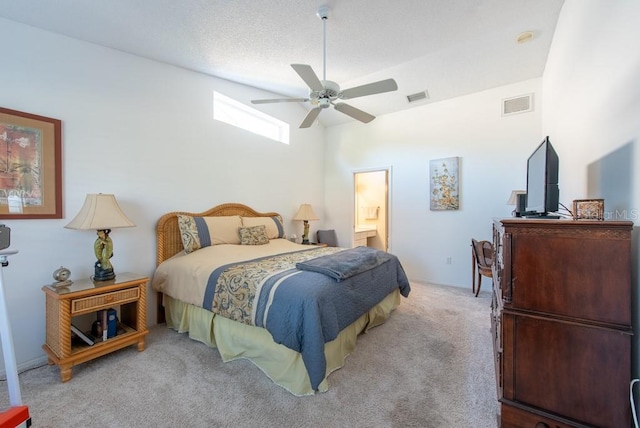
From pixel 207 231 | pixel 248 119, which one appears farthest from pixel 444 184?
pixel 207 231

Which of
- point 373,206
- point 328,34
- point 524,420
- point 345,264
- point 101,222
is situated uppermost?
point 328,34

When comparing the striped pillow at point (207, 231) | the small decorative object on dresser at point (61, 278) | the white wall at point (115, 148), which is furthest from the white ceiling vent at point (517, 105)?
the small decorative object on dresser at point (61, 278)

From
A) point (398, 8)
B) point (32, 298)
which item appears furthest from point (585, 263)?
point (32, 298)

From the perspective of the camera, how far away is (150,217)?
2986mm

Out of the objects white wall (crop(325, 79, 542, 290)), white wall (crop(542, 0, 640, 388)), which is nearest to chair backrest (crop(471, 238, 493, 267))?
white wall (crop(325, 79, 542, 290))

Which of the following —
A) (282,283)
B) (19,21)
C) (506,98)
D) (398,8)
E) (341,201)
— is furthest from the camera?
(341,201)

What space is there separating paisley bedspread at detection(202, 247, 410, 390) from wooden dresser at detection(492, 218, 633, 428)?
104 centimetres

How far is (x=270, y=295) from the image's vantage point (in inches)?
77.2

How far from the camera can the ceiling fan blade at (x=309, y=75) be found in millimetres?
2089

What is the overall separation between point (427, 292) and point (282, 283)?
2.77m

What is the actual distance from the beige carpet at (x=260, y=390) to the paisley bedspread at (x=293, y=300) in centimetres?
29

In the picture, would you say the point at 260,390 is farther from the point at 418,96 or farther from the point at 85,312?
the point at 418,96

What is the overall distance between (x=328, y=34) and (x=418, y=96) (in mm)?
2115

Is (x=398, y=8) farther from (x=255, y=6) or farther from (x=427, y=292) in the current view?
(x=427, y=292)
